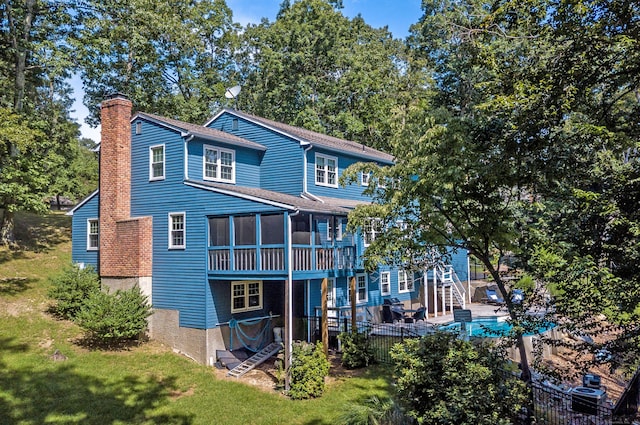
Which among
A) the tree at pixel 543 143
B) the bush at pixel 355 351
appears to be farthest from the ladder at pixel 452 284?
the tree at pixel 543 143

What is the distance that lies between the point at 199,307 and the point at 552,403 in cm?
1220

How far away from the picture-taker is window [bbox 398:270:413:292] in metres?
25.5

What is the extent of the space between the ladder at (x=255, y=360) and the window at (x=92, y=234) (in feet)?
32.4

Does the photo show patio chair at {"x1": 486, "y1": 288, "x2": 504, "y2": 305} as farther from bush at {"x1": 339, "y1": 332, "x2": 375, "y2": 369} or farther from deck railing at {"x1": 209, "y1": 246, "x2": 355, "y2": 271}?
deck railing at {"x1": 209, "y1": 246, "x2": 355, "y2": 271}

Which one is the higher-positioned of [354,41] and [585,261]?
[354,41]

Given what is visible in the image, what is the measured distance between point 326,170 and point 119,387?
42.4 ft

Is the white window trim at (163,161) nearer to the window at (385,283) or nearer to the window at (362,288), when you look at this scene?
the window at (362,288)

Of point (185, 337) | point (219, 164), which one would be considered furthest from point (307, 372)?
point (219, 164)

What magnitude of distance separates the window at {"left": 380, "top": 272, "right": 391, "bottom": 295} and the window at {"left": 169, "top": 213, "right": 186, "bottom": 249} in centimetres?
1113

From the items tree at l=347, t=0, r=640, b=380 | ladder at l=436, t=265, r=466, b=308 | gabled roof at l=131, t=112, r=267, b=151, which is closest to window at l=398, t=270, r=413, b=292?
ladder at l=436, t=265, r=466, b=308

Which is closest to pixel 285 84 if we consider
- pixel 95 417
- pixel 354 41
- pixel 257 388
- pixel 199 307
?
pixel 354 41

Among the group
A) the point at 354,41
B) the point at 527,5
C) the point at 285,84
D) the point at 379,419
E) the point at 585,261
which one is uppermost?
the point at 354,41

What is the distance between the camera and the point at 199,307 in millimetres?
16875

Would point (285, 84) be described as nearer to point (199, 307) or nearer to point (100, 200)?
point (100, 200)
